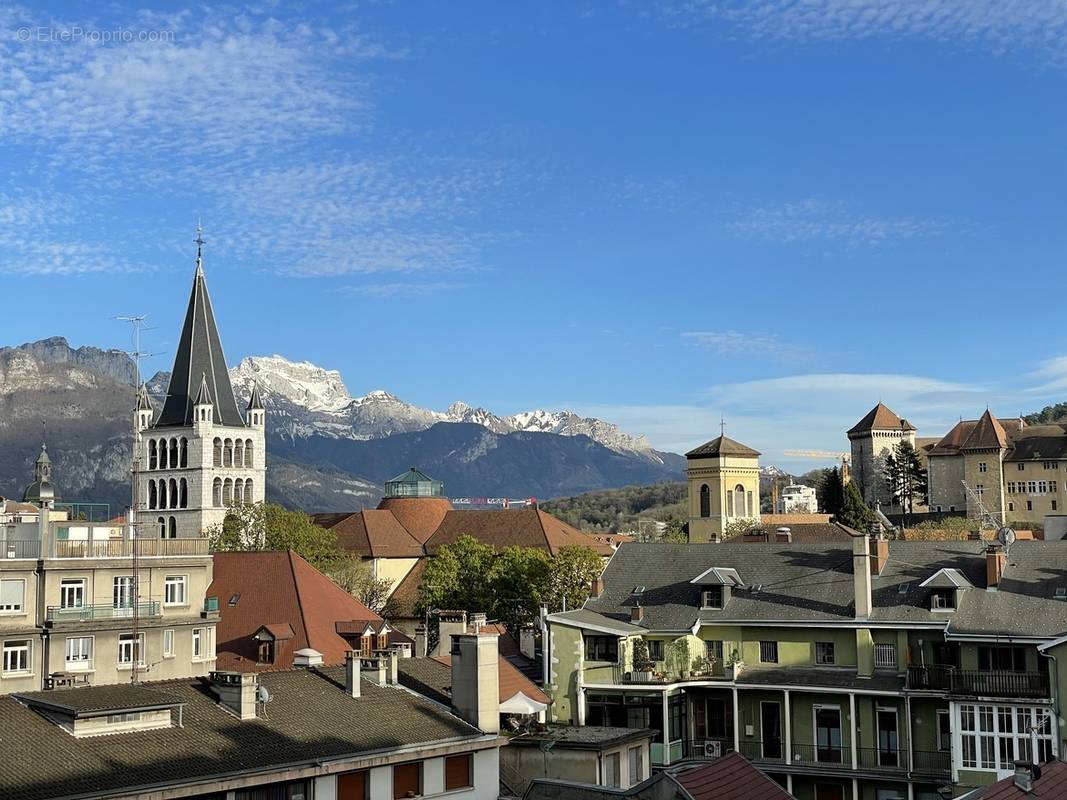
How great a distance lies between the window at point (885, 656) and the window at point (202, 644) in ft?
87.7

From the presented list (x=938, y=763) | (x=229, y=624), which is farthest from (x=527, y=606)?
(x=938, y=763)

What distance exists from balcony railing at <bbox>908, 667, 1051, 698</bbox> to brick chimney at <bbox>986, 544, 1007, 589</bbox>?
388 cm

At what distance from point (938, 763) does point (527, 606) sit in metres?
31.3

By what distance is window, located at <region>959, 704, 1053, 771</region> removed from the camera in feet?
128

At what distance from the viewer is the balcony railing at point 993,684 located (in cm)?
3956

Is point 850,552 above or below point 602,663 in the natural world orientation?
above

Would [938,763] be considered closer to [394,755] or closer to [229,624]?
[394,755]

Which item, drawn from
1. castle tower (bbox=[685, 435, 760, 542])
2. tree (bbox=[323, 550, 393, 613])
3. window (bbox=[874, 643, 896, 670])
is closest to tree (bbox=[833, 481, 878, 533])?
castle tower (bbox=[685, 435, 760, 542])

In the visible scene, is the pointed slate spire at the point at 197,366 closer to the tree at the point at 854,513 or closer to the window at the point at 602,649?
the tree at the point at 854,513

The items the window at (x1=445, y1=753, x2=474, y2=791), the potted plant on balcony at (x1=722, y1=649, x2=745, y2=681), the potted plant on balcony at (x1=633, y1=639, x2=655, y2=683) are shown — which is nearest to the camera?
the window at (x1=445, y1=753, x2=474, y2=791)

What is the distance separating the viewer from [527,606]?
229 ft

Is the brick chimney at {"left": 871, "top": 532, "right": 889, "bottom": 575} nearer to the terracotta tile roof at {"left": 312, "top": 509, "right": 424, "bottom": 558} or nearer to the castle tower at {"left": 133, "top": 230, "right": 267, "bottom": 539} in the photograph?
the terracotta tile roof at {"left": 312, "top": 509, "right": 424, "bottom": 558}

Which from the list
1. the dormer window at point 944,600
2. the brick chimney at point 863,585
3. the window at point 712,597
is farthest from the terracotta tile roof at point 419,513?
the dormer window at point 944,600

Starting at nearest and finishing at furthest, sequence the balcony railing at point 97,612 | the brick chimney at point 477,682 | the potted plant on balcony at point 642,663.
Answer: the brick chimney at point 477,682 → the potted plant on balcony at point 642,663 → the balcony railing at point 97,612
